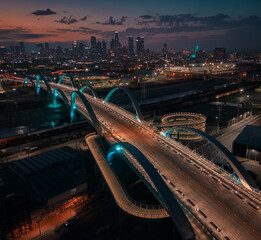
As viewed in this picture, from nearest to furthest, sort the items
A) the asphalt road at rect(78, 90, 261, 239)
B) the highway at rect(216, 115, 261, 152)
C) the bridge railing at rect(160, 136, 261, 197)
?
the asphalt road at rect(78, 90, 261, 239)
the bridge railing at rect(160, 136, 261, 197)
the highway at rect(216, 115, 261, 152)

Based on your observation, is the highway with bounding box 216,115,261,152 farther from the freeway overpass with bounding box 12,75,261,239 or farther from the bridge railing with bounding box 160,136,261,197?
the freeway overpass with bounding box 12,75,261,239

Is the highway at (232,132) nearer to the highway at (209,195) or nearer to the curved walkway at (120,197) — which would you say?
the highway at (209,195)

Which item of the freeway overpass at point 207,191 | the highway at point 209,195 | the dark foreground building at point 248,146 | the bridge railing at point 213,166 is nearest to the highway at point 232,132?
the dark foreground building at point 248,146

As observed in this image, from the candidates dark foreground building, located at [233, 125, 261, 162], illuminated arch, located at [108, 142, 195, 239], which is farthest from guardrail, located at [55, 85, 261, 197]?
dark foreground building, located at [233, 125, 261, 162]

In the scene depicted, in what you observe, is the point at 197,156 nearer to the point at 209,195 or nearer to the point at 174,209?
the point at 209,195

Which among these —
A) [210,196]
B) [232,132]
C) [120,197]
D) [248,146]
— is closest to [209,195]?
[210,196]

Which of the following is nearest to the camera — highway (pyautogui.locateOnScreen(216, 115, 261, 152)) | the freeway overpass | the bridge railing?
the freeway overpass

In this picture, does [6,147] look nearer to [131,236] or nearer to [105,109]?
[105,109]
